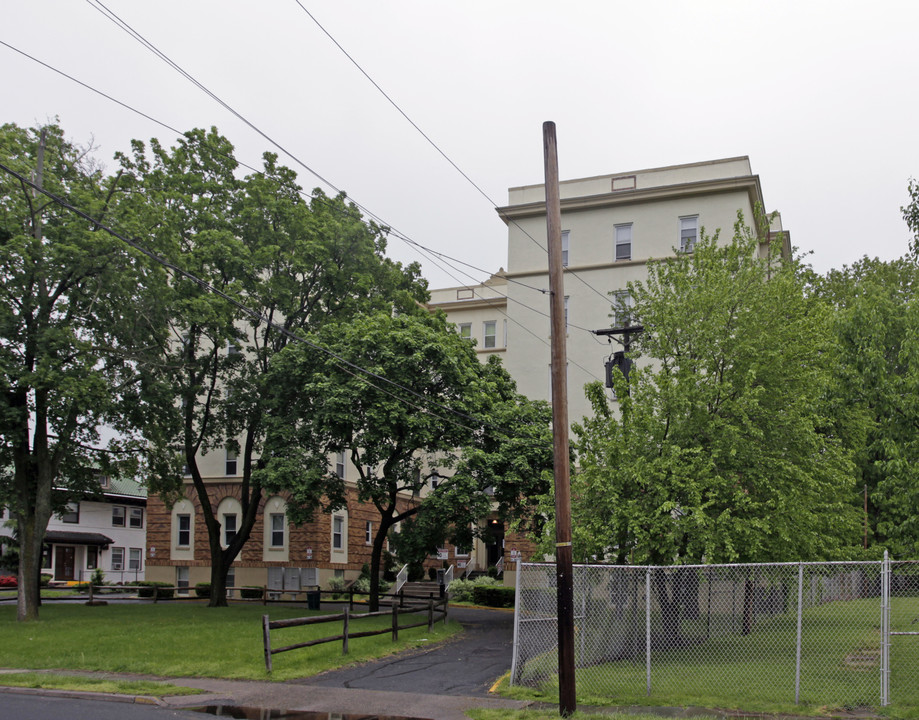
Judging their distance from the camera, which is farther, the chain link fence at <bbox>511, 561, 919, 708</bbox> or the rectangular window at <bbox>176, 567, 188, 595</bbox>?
the rectangular window at <bbox>176, 567, 188, 595</bbox>

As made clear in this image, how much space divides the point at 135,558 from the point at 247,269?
43.9 m

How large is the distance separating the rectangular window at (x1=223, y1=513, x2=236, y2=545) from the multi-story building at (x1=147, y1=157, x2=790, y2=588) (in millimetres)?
66

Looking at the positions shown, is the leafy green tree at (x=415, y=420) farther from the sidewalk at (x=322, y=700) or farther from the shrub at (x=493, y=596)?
the sidewalk at (x=322, y=700)

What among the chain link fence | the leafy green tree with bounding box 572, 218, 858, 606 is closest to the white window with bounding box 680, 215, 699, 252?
the leafy green tree with bounding box 572, 218, 858, 606

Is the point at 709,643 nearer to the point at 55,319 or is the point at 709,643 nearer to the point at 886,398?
the point at 886,398

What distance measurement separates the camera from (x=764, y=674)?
44.8ft

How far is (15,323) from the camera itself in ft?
81.3

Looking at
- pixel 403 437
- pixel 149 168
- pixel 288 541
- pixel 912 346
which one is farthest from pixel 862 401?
pixel 288 541

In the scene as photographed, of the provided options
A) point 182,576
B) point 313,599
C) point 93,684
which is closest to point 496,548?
point 182,576

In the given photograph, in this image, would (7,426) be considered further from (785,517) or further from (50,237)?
(785,517)

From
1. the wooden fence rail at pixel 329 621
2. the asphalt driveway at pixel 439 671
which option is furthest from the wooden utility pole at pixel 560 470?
the wooden fence rail at pixel 329 621

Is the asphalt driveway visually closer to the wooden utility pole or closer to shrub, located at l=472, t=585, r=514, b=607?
the wooden utility pole

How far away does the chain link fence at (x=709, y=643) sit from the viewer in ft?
42.4

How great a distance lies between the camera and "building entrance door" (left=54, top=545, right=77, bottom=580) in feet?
192
